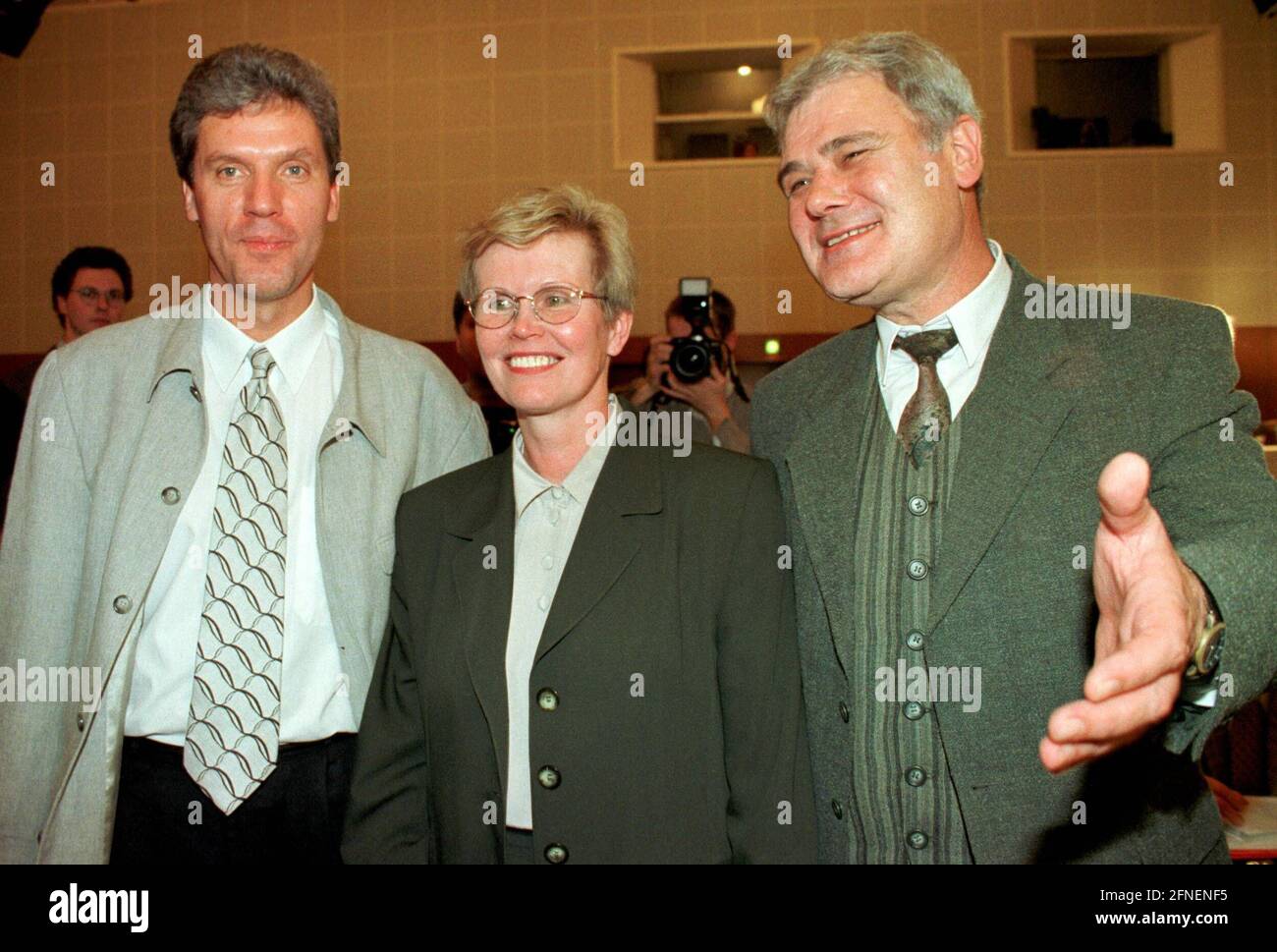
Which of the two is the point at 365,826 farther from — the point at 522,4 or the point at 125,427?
the point at 522,4

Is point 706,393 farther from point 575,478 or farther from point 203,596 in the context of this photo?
point 203,596

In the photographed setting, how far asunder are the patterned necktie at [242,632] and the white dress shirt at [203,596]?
2cm

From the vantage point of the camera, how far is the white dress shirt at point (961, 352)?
1.56 m

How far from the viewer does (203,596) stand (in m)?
1.61

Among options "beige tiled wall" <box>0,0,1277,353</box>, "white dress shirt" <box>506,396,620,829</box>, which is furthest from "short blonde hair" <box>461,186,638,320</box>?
"beige tiled wall" <box>0,0,1277,353</box>

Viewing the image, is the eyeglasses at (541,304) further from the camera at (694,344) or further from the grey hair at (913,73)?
the camera at (694,344)

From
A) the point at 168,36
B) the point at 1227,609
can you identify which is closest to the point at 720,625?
the point at 1227,609

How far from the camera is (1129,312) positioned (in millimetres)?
1484

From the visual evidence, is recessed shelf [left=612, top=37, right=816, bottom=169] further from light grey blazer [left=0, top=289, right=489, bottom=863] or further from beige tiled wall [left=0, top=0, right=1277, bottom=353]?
light grey blazer [left=0, top=289, right=489, bottom=863]

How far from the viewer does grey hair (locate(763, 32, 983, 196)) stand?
5.19 ft

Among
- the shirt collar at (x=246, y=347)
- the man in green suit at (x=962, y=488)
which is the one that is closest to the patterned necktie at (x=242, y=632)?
the shirt collar at (x=246, y=347)

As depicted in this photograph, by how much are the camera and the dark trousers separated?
1773 mm

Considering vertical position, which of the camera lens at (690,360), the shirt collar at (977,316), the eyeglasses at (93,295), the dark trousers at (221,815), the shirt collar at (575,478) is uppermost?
the eyeglasses at (93,295)

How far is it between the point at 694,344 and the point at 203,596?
183cm
